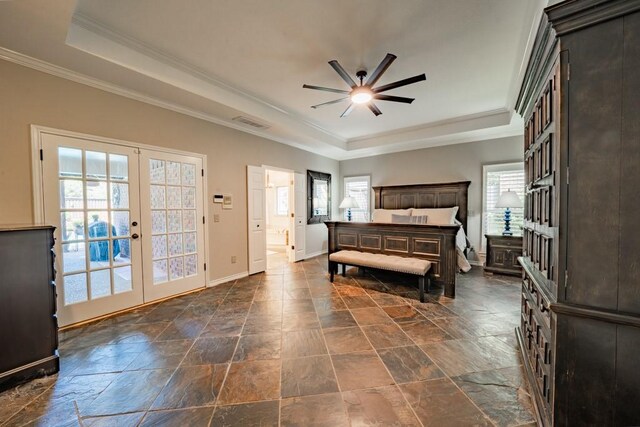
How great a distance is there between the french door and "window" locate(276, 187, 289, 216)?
4371 millimetres

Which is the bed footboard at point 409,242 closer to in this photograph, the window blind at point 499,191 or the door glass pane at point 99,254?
the window blind at point 499,191

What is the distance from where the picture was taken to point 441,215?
5.09m

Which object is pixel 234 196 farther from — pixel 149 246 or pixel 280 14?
pixel 280 14

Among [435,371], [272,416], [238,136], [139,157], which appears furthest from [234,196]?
[435,371]

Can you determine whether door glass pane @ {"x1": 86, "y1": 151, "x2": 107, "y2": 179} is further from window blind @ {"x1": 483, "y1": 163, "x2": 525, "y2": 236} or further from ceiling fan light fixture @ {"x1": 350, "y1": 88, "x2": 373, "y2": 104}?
window blind @ {"x1": 483, "y1": 163, "x2": 525, "y2": 236}

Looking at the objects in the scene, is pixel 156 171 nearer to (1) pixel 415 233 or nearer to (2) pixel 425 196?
(1) pixel 415 233

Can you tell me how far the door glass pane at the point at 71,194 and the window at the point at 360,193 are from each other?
5.58 metres

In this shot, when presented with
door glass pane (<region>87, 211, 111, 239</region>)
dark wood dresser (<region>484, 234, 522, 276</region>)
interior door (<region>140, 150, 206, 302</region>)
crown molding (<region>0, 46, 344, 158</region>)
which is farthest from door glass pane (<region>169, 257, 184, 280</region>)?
dark wood dresser (<region>484, 234, 522, 276</region>)

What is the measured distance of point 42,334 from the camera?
6.24ft

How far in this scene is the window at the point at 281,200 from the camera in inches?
320

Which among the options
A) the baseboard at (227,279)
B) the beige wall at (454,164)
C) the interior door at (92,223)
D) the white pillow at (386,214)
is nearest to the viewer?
the interior door at (92,223)

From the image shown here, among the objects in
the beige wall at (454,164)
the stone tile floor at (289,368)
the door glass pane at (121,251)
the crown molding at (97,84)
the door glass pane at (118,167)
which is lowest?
the stone tile floor at (289,368)

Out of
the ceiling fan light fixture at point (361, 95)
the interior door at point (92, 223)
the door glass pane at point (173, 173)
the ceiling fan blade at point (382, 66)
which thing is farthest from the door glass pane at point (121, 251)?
the ceiling fan blade at point (382, 66)

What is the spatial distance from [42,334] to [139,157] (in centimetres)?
207
